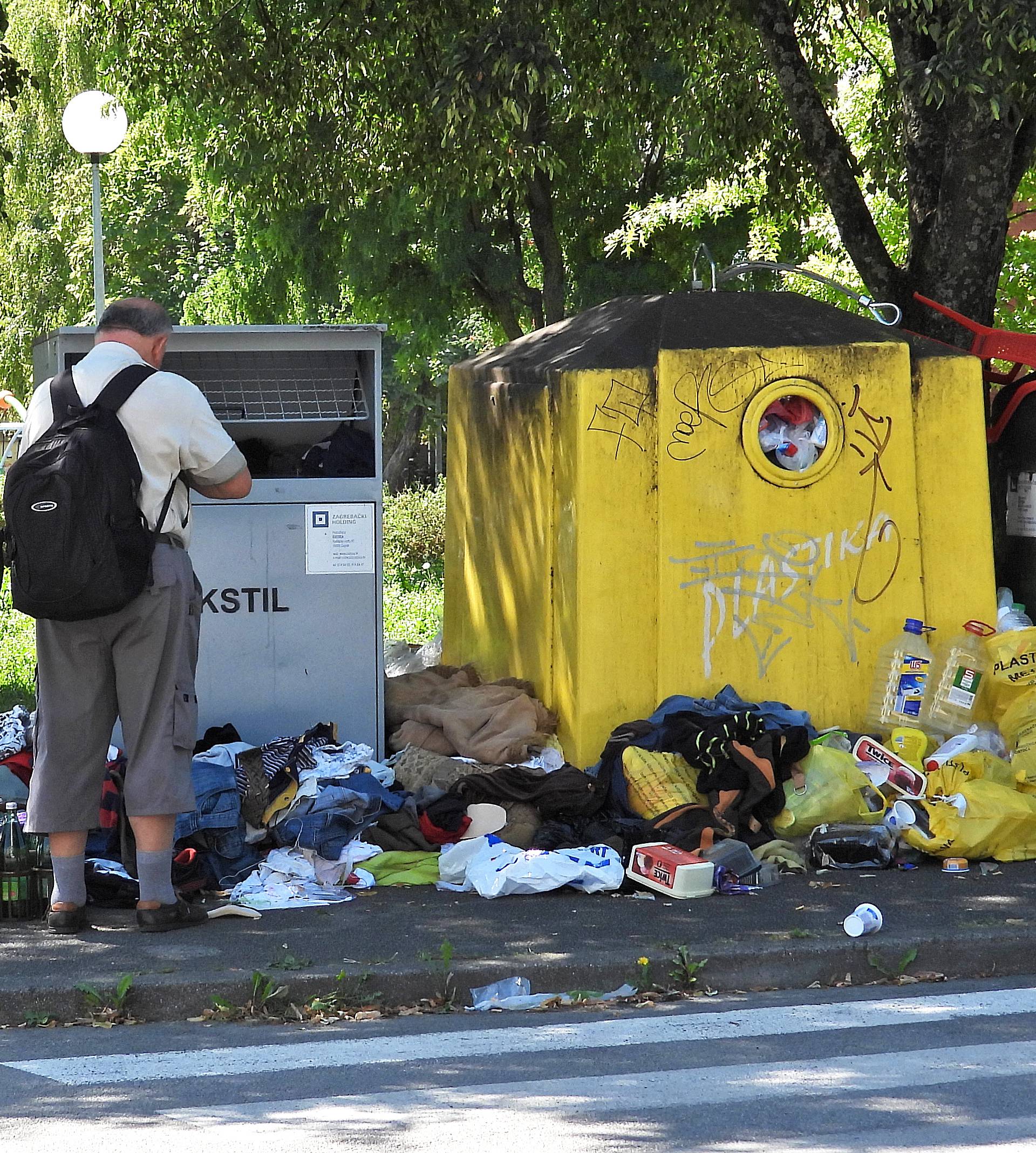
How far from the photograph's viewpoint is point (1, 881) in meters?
5.19

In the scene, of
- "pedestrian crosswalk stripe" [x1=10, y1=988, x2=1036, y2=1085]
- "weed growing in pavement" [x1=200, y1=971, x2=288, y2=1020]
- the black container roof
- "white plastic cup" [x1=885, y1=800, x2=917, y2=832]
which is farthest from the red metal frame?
"weed growing in pavement" [x1=200, y1=971, x2=288, y2=1020]

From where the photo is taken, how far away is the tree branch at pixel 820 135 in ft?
27.7

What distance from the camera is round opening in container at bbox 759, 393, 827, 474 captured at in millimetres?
6699

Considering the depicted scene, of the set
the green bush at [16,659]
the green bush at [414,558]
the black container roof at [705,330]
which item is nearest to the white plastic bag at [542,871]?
the black container roof at [705,330]

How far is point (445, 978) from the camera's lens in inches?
181

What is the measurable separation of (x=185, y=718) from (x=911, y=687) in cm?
319

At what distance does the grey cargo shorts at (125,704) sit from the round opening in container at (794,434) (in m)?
2.78

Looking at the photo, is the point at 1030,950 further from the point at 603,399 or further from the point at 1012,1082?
the point at 603,399

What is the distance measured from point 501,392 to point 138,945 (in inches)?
145

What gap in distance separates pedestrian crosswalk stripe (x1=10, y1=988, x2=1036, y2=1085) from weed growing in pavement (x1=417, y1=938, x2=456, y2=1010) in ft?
0.88

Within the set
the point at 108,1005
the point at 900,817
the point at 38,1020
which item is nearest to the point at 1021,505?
the point at 900,817

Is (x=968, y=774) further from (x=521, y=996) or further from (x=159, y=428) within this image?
(x=159, y=428)

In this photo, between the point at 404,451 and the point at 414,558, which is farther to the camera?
the point at 404,451

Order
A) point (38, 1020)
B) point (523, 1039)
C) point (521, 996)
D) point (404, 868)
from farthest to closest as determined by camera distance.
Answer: point (404, 868) → point (521, 996) → point (38, 1020) → point (523, 1039)
